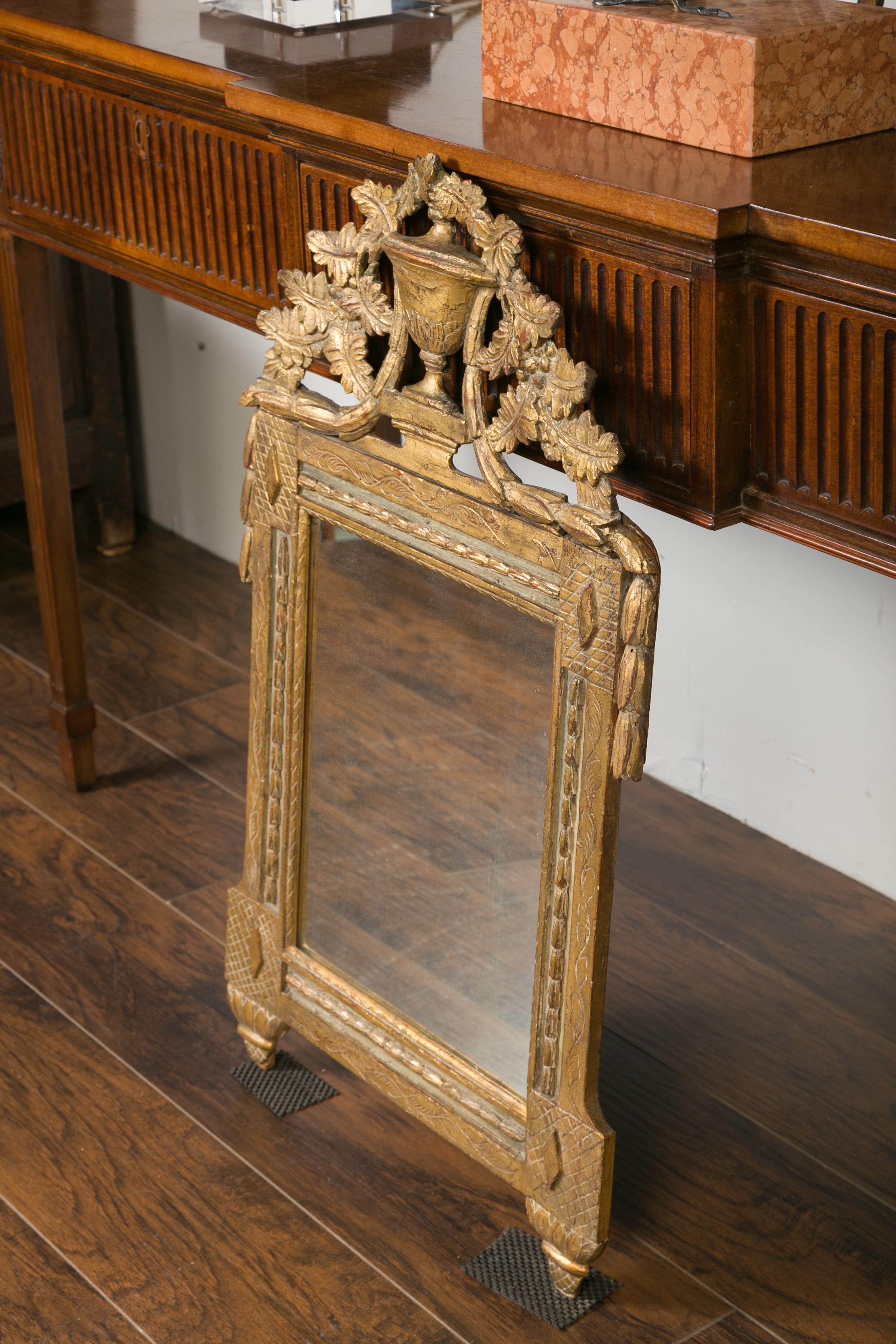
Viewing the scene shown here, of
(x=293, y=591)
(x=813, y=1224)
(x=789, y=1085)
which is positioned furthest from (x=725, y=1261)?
(x=293, y=591)

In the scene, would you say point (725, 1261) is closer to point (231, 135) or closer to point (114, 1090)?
point (114, 1090)

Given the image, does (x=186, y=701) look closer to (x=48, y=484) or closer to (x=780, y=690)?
(x=48, y=484)

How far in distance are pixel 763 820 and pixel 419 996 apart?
86cm

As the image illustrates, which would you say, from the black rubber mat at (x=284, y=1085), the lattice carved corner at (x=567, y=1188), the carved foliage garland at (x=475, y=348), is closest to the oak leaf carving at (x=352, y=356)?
the carved foliage garland at (x=475, y=348)

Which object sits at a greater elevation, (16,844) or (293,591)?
(293,591)

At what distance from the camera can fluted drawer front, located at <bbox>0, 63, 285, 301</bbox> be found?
67.4 inches

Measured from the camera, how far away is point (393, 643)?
1711mm

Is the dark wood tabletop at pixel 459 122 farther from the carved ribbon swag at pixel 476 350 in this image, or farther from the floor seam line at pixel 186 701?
the floor seam line at pixel 186 701

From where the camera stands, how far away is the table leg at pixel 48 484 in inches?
88.8

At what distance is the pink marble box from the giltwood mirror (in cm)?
16

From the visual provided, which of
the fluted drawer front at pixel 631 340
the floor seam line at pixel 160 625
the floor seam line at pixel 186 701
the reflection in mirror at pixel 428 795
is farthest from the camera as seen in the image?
the floor seam line at pixel 160 625

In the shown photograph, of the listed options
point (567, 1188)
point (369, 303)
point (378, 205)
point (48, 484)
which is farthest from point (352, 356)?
point (48, 484)

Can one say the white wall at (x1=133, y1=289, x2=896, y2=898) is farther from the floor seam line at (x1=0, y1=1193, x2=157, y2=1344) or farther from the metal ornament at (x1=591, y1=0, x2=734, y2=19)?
→ the floor seam line at (x1=0, y1=1193, x2=157, y2=1344)

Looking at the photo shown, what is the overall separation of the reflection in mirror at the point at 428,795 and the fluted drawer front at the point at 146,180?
336 mm
